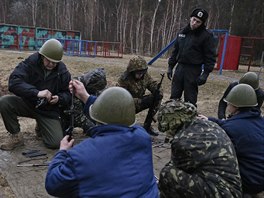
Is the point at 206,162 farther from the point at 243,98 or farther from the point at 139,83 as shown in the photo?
the point at 139,83

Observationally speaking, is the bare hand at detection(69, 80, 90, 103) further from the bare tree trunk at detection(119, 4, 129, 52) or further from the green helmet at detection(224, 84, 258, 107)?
the bare tree trunk at detection(119, 4, 129, 52)

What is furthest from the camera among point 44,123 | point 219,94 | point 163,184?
point 219,94

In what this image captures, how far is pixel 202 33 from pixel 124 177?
3701 millimetres

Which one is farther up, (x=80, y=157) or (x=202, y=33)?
(x=202, y=33)

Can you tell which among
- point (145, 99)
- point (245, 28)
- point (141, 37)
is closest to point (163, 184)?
point (145, 99)

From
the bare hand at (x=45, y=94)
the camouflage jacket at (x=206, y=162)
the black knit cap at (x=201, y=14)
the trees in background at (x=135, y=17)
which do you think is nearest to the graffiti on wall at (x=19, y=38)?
the trees in background at (x=135, y=17)

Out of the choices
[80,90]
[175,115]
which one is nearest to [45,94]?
[80,90]

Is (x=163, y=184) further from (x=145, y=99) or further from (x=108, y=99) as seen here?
(x=145, y=99)

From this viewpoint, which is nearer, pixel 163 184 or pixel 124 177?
pixel 124 177

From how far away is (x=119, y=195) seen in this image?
1.96 meters

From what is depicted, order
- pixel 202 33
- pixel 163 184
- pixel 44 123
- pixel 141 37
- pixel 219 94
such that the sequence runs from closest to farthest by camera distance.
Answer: pixel 163 184 < pixel 44 123 < pixel 202 33 < pixel 219 94 < pixel 141 37

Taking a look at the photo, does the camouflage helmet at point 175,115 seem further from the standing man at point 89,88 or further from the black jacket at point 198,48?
the black jacket at point 198,48

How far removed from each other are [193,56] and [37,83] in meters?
2.31

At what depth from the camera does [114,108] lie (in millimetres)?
2102
